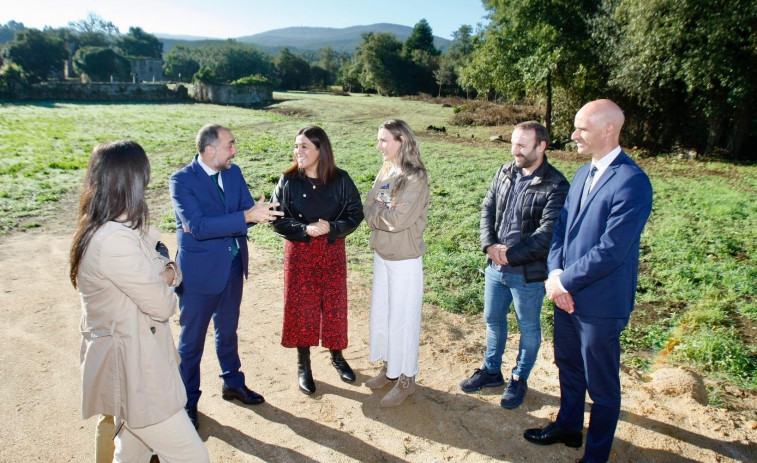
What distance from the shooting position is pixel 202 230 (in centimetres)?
363

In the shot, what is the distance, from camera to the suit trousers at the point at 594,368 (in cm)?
316

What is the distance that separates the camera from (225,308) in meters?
4.01

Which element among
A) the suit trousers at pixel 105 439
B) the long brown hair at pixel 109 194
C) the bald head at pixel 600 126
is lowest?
the suit trousers at pixel 105 439

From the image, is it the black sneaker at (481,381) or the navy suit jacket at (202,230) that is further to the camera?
the black sneaker at (481,381)

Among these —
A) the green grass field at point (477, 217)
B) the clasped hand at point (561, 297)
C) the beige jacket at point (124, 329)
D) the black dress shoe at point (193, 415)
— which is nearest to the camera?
the beige jacket at point (124, 329)

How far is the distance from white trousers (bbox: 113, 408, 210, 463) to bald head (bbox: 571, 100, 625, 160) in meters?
2.94

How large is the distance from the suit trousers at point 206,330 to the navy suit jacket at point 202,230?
0.13 meters

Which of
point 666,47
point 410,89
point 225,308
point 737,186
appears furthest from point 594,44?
point 410,89

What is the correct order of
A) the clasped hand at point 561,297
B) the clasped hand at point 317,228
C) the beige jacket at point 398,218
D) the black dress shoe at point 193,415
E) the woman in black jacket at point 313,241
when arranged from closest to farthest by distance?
1. the clasped hand at point 561,297
2. the black dress shoe at point 193,415
3. the beige jacket at point 398,218
4. the clasped hand at point 317,228
5. the woman in black jacket at point 313,241

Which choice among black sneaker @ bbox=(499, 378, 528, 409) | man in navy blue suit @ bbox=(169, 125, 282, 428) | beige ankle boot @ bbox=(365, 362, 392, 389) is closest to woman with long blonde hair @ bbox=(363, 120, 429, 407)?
beige ankle boot @ bbox=(365, 362, 392, 389)

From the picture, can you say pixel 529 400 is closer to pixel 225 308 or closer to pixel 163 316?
pixel 225 308

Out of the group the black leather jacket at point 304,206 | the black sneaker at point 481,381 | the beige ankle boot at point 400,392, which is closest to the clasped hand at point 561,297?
the black sneaker at point 481,381

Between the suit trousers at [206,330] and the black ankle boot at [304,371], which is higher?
the suit trousers at [206,330]

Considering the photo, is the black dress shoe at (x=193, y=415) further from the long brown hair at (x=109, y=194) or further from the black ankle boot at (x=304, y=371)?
the long brown hair at (x=109, y=194)
